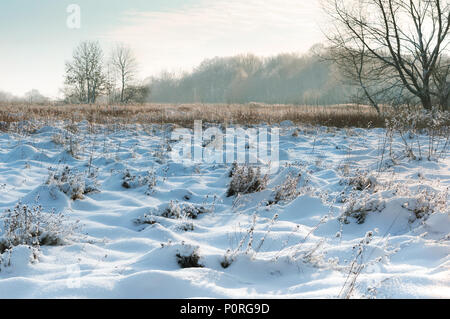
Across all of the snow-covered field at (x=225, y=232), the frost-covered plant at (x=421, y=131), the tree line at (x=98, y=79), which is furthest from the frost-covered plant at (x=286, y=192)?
the tree line at (x=98, y=79)

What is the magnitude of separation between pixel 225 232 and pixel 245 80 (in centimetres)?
6756

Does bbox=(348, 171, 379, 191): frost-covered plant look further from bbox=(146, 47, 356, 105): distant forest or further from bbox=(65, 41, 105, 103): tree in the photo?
bbox=(146, 47, 356, 105): distant forest

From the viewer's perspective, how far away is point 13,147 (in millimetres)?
6586

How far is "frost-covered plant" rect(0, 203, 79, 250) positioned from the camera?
252 centimetres

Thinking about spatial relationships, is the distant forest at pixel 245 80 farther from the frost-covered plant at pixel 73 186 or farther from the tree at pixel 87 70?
the frost-covered plant at pixel 73 186

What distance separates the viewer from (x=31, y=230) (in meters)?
2.60

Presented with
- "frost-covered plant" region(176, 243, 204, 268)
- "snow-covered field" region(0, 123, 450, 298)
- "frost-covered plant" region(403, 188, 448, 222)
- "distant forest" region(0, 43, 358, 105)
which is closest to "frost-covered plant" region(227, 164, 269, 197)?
"snow-covered field" region(0, 123, 450, 298)

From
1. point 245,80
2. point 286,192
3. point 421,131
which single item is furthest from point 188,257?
point 245,80

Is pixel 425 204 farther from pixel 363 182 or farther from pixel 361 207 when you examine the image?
pixel 363 182

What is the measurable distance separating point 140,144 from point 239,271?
19.5 feet

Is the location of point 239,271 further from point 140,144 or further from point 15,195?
point 140,144

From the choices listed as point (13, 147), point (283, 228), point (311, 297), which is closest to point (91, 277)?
point (311, 297)

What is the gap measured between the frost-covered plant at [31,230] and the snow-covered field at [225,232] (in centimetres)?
9

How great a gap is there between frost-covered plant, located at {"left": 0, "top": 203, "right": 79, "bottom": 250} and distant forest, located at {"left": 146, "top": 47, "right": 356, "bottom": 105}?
192ft
